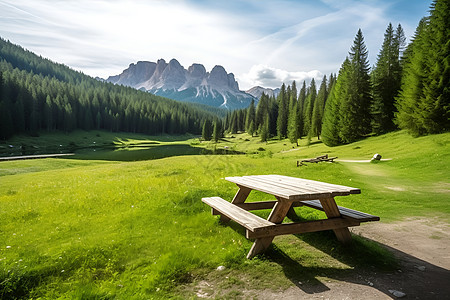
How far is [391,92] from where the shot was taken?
56281 mm

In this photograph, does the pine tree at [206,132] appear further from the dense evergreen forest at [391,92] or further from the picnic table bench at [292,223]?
the picnic table bench at [292,223]

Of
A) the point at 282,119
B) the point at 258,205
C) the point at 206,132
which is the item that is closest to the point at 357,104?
the point at 282,119

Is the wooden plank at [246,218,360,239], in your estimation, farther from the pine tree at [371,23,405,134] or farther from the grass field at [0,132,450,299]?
the pine tree at [371,23,405,134]

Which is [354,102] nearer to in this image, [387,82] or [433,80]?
[387,82]

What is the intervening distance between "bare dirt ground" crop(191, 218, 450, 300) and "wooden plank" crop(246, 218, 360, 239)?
1.20 m

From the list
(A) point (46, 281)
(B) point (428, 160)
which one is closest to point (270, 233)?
(A) point (46, 281)

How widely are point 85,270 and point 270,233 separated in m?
4.34

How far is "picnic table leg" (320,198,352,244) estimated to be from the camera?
21.4 feet

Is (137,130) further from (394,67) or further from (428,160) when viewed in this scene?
(428,160)

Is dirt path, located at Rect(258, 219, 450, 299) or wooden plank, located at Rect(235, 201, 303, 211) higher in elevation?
wooden plank, located at Rect(235, 201, 303, 211)

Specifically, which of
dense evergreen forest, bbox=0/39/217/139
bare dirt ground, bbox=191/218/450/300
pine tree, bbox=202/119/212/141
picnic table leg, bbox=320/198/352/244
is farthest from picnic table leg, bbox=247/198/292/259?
pine tree, bbox=202/119/212/141

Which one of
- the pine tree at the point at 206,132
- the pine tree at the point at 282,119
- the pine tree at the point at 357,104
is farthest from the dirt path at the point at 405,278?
the pine tree at the point at 206,132

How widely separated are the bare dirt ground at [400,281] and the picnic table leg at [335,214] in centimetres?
120

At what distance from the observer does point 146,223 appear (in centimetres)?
838
